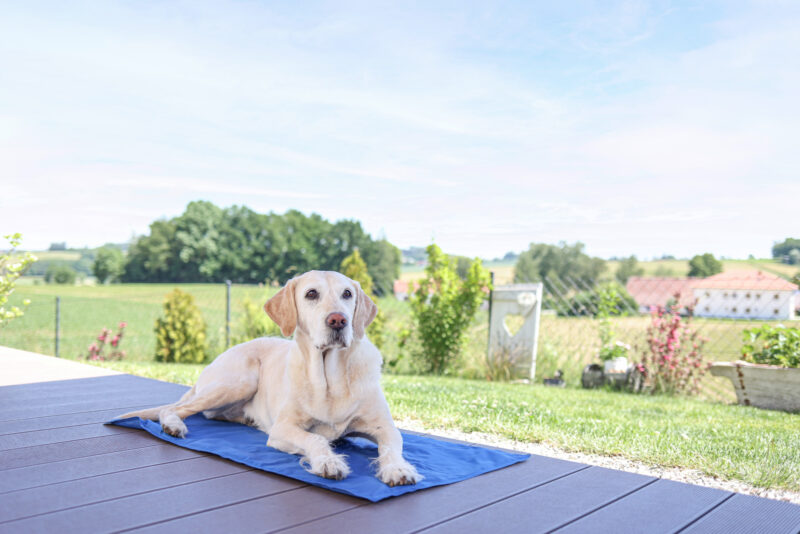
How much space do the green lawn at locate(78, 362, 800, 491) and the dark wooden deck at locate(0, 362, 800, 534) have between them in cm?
129

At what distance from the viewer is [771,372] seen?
6.00m

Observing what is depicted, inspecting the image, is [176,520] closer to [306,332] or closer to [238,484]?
[238,484]

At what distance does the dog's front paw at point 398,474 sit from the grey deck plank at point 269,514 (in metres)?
0.18

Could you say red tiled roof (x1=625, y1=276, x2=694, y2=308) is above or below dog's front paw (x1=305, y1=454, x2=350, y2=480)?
above

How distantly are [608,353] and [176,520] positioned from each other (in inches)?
268

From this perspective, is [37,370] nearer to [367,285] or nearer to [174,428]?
[174,428]

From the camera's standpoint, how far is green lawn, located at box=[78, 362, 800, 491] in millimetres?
3133

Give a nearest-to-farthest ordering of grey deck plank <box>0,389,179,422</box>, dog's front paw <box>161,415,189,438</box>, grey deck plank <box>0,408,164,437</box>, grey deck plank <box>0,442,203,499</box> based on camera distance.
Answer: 1. grey deck plank <box>0,442,203,499</box>
2. dog's front paw <box>161,415,189,438</box>
3. grey deck plank <box>0,408,164,437</box>
4. grey deck plank <box>0,389,179,422</box>

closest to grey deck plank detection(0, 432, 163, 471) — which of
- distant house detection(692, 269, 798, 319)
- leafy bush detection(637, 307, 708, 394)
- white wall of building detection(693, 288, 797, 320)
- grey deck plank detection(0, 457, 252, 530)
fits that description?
grey deck plank detection(0, 457, 252, 530)

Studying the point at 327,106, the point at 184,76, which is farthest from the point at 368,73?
the point at 184,76

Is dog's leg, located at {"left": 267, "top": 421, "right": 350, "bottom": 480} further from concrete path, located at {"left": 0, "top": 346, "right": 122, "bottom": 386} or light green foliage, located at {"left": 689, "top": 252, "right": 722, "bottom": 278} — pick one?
light green foliage, located at {"left": 689, "top": 252, "right": 722, "bottom": 278}

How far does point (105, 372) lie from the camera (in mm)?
4504

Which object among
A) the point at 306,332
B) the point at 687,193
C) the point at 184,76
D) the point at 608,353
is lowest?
the point at 608,353

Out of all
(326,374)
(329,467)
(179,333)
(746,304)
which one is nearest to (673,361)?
(746,304)
